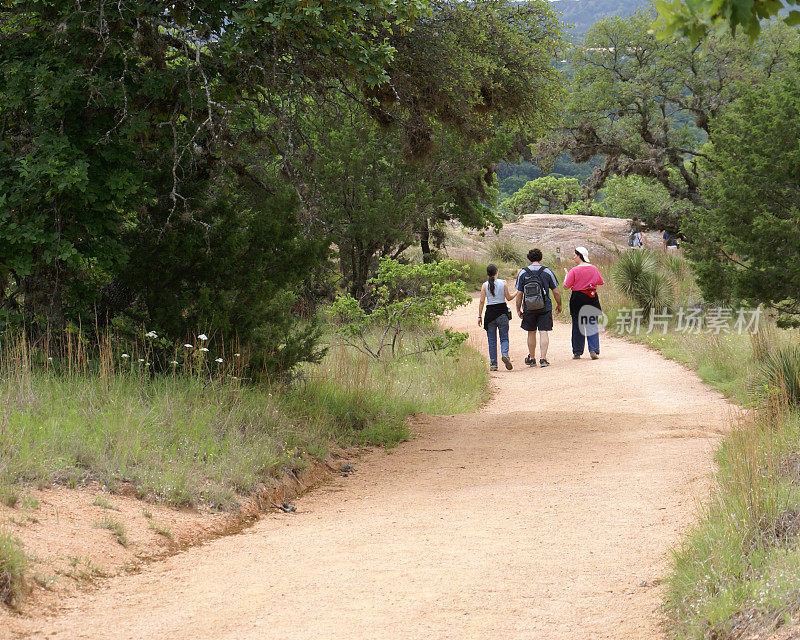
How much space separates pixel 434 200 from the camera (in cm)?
1891

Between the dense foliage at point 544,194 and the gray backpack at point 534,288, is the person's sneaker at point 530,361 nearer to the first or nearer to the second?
A: the gray backpack at point 534,288

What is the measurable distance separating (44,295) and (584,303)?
343 inches

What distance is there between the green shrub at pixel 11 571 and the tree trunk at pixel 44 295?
3.94 metres

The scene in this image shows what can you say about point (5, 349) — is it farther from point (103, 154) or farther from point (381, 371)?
point (381, 371)

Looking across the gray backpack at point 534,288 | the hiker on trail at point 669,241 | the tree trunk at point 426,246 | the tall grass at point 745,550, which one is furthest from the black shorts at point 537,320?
the hiker on trail at point 669,241

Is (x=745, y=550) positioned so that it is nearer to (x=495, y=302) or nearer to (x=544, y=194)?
(x=495, y=302)

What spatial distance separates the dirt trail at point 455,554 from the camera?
13.1ft

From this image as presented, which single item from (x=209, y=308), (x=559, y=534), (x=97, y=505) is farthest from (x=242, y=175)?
(x=559, y=534)

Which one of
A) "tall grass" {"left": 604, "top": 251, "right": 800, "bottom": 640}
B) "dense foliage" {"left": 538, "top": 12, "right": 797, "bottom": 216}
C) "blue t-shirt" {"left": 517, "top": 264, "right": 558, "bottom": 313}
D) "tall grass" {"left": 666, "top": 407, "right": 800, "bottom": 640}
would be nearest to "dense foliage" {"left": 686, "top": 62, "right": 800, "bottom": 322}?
"blue t-shirt" {"left": 517, "top": 264, "right": 558, "bottom": 313}

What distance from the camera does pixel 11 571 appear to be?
4199 millimetres

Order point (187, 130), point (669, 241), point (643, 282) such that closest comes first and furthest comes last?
point (187, 130) < point (643, 282) < point (669, 241)

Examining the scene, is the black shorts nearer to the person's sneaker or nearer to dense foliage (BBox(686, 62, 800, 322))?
the person's sneaker

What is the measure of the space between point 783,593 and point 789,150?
11.2m

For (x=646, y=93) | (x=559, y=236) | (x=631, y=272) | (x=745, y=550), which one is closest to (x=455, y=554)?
(x=745, y=550)
